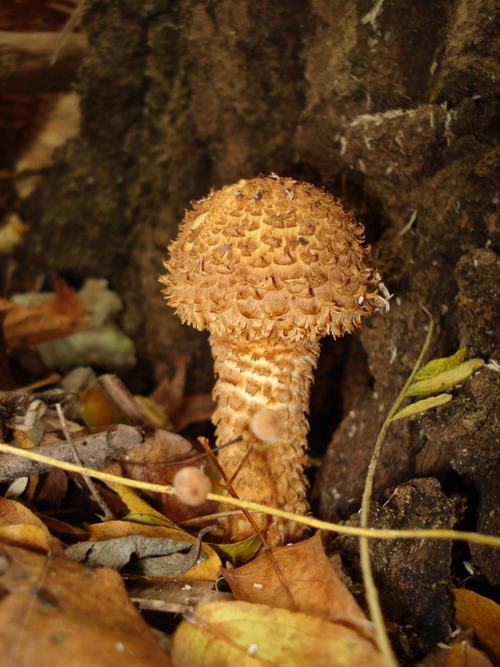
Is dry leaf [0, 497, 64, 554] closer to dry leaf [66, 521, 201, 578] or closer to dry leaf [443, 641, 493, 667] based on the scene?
dry leaf [66, 521, 201, 578]

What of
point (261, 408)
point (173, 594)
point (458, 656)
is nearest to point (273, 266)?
point (261, 408)

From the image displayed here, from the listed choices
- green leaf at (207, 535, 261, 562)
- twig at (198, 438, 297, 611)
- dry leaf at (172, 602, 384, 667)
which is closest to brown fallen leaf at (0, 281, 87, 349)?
green leaf at (207, 535, 261, 562)

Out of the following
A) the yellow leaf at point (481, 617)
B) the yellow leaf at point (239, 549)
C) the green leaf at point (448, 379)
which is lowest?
the yellow leaf at point (239, 549)

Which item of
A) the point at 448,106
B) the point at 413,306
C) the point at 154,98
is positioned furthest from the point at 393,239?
the point at 154,98

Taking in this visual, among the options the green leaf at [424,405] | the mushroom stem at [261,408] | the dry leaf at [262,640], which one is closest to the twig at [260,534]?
the dry leaf at [262,640]

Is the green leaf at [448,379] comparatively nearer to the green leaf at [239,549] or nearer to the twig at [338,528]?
the twig at [338,528]

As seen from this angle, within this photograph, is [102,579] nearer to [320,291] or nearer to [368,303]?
[320,291]
